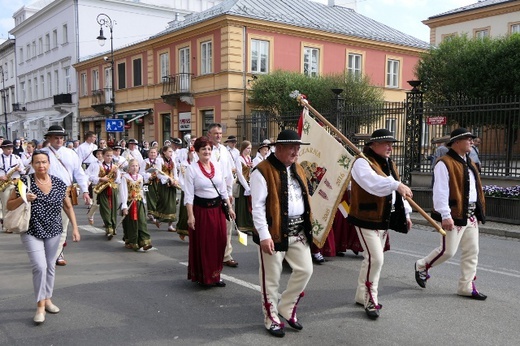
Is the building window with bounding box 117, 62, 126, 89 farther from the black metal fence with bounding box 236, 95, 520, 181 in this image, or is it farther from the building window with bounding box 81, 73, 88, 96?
the black metal fence with bounding box 236, 95, 520, 181

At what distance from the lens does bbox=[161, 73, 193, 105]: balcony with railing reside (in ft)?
88.6

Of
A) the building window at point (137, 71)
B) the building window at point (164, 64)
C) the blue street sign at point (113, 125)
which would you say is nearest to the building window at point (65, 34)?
the building window at point (137, 71)

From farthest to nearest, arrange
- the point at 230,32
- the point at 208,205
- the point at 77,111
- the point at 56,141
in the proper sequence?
1. the point at 77,111
2. the point at 230,32
3. the point at 56,141
4. the point at 208,205

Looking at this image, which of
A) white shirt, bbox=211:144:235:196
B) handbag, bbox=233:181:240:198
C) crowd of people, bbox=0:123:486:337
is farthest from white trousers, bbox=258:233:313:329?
handbag, bbox=233:181:240:198

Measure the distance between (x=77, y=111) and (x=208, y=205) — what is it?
3646 centimetres

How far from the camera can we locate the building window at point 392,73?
30470 mm

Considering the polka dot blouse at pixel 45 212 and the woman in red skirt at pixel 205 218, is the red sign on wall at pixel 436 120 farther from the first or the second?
the polka dot blouse at pixel 45 212

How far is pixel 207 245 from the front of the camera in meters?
6.07

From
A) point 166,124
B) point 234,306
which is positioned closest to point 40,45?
point 166,124

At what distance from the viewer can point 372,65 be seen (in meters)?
29.5

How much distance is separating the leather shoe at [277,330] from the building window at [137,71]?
28.9 meters

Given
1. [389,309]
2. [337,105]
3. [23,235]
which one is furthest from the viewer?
[337,105]

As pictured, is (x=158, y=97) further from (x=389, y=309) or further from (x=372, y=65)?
(x=389, y=309)

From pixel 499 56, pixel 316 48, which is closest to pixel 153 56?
pixel 316 48
